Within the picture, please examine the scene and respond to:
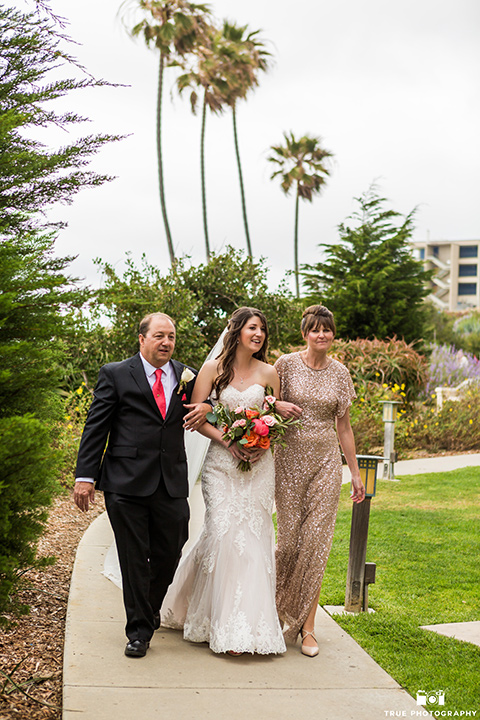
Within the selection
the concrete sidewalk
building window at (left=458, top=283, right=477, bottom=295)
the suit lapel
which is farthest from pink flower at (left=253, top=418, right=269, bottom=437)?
building window at (left=458, top=283, right=477, bottom=295)

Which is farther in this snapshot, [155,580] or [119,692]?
[155,580]

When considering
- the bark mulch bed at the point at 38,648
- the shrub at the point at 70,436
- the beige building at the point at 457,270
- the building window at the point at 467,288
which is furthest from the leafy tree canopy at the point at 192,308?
the building window at the point at 467,288

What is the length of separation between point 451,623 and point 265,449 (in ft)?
6.68

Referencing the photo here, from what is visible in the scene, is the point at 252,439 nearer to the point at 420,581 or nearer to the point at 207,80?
the point at 420,581

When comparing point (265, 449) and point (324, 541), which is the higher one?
point (265, 449)

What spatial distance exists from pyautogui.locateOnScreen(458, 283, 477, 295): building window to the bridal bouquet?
10211cm

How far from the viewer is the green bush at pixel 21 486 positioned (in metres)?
3.21

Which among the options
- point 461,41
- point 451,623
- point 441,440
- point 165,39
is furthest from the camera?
point 165,39

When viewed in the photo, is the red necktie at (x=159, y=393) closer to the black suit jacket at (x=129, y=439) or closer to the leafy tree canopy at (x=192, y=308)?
the black suit jacket at (x=129, y=439)

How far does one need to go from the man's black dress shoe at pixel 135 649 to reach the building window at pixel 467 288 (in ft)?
338

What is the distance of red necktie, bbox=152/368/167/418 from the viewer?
4.65m

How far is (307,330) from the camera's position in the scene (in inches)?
200

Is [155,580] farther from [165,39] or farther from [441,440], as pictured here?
[165,39]

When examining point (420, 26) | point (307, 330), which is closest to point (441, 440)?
point (420, 26)
